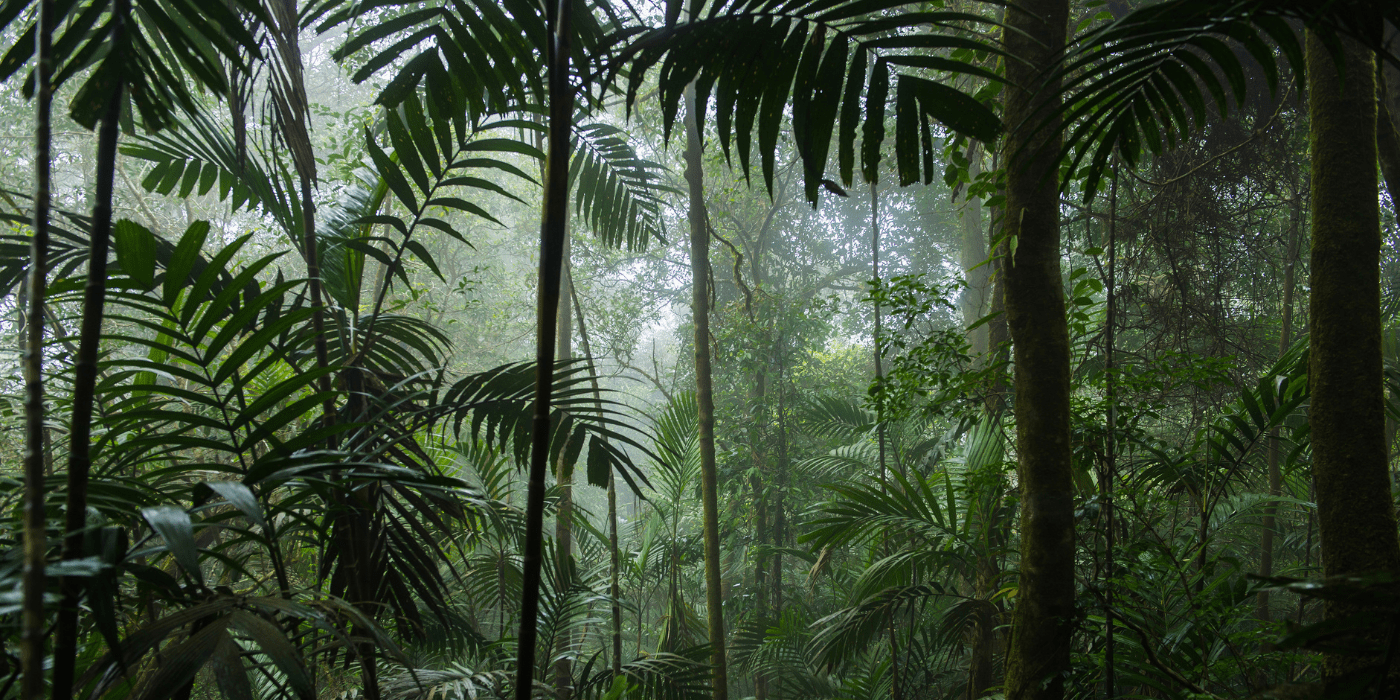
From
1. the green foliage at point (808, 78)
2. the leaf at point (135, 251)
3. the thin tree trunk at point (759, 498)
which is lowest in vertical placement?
the thin tree trunk at point (759, 498)

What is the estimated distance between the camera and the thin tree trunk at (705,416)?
3.13 meters

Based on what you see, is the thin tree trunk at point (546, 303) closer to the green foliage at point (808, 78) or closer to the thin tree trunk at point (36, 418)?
the green foliage at point (808, 78)

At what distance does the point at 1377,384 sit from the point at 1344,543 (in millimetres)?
295

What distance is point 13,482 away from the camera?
72cm

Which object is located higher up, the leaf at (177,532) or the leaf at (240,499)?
the leaf at (240,499)

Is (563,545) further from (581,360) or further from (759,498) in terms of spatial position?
(759,498)

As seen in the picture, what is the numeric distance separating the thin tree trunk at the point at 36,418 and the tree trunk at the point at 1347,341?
169cm

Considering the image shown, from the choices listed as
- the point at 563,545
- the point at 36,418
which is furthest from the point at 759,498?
the point at 36,418

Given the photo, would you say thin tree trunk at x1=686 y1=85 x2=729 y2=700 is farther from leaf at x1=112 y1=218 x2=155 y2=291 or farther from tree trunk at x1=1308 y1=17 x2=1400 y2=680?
leaf at x1=112 y1=218 x2=155 y2=291

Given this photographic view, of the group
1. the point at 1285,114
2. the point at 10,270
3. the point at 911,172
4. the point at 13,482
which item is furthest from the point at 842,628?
the point at 1285,114

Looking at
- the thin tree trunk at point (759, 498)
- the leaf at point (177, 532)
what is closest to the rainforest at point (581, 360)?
the leaf at point (177, 532)

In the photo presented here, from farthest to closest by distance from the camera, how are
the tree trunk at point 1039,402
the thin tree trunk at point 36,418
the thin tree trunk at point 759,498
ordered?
the thin tree trunk at point 759,498
the tree trunk at point 1039,402
the thin tree trunk at point 36,418

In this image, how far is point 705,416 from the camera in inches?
127

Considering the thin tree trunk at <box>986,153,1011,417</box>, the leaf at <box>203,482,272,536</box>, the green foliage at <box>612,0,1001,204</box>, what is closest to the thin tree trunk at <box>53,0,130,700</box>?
the leaf at <box>203,482,272,536</box>
